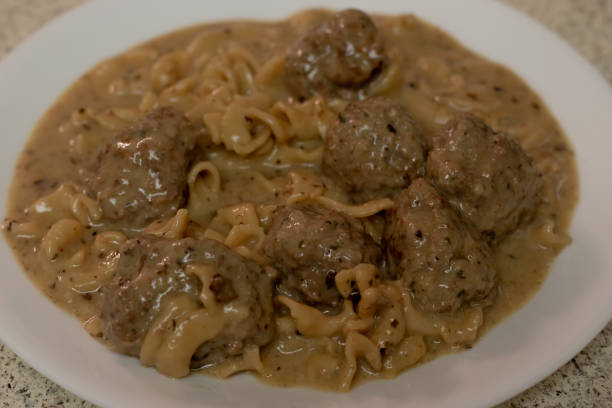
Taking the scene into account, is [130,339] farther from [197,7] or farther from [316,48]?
[197,7]

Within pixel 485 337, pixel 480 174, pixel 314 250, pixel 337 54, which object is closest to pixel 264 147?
pixel 337 54

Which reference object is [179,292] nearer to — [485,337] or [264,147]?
[264,147]

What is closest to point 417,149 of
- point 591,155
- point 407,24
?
point 591,155

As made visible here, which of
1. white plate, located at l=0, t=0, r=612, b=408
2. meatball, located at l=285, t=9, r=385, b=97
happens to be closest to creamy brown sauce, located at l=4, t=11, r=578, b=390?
white plate, located at l=0, t=0, r=612, b=408

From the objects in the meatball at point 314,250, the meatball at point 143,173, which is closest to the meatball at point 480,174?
the meatball at point 314,250

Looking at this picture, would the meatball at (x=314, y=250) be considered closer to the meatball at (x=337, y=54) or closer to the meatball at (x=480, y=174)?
the meatball at (x=480, y=174)
